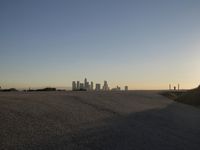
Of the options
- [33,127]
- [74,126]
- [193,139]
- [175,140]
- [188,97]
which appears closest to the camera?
[33,127]

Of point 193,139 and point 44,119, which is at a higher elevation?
point 44,119

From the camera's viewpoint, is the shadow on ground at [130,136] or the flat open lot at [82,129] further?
the shadow on ground at [130,136]

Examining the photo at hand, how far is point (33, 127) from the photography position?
39.2ft

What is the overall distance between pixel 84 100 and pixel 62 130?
318 inches

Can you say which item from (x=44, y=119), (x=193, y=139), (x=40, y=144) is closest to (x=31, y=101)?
(x=44, y=119)

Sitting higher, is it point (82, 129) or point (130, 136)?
point (82, 129)

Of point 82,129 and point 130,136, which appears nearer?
point 82,129

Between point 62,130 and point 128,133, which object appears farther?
point 128,133

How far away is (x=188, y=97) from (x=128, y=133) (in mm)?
31899

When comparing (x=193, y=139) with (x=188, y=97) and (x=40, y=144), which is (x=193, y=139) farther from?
(x=188, y=97)

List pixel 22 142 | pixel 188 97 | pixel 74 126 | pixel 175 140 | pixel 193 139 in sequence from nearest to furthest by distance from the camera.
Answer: pixel 22 142 < pixel 74 126 < pixel 175 140 < pixel 193 139 < pixel 188 97

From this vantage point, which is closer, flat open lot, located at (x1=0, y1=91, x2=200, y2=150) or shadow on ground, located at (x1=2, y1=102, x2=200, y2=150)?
flat open lot, located at (x1=0, y1=91, x2=200, y2=150)

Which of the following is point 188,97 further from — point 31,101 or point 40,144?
point 40,144

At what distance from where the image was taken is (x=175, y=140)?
14953 mm
